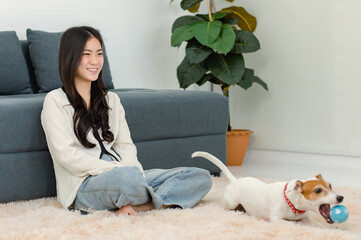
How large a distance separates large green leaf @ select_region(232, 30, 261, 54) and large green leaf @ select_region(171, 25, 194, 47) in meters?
0.33

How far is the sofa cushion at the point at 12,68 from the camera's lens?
300 centimetres

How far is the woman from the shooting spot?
2041mm

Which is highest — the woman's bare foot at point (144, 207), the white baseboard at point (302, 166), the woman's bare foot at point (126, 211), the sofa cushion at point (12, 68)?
the sofa cushion at point (12, 68)

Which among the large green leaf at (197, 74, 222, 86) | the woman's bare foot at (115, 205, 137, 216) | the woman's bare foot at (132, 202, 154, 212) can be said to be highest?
the large green leaf at (197, 74, 222, 86)

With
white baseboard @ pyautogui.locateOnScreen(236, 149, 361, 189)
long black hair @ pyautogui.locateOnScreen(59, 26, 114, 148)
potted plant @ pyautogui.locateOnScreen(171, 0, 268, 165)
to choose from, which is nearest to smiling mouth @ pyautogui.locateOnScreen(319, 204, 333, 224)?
long black hair @ pyautogui.locateOnScreen(59, 26, 114, 148)

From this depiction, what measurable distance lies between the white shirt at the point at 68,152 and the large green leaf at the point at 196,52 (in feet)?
4.68

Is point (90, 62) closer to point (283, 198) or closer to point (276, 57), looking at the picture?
point (283, 198)

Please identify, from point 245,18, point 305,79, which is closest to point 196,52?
point 245,18

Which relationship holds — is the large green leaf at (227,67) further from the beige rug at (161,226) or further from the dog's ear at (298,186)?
the dog's ear at (298,186)

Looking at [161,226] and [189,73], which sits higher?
[189,73]

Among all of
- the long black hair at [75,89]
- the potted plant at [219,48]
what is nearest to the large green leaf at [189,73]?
the potted plant at [219,48]

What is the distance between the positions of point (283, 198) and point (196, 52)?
1.96m

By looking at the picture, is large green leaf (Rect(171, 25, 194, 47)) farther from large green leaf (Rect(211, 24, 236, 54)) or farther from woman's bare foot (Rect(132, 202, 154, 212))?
woman's bare foot (Rect(132, 202, 154, 212))

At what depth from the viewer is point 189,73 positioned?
3.77 meters
